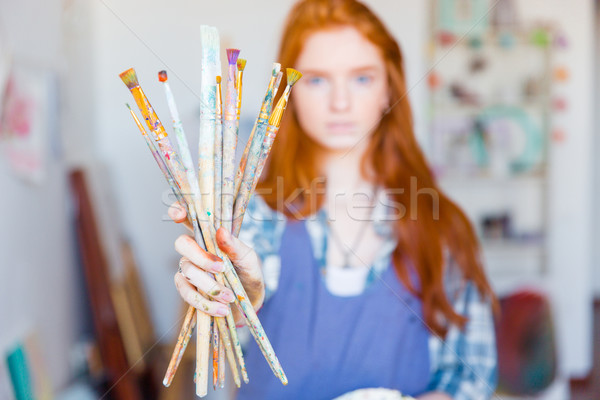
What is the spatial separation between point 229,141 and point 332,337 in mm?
431

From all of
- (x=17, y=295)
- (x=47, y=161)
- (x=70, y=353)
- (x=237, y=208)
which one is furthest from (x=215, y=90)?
(x=70, y=353)

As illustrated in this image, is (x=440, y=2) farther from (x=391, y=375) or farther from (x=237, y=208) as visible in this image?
(x=237, y=208)

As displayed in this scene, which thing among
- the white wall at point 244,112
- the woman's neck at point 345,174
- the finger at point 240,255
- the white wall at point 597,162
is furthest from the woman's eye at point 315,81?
the white wall at point 597,162

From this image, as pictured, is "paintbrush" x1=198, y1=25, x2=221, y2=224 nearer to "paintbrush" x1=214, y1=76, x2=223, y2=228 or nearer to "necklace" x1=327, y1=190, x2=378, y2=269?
"paintbrush" x1=214, y1=76, x2=223, y2=228

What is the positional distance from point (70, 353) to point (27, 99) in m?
0.81

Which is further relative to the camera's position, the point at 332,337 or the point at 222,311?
the point at 332,337

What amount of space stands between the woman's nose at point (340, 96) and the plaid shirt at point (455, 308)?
0.20 meters

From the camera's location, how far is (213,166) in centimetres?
50

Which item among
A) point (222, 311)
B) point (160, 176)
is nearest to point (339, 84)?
point (222, 311)

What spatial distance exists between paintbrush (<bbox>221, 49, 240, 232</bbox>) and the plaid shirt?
356 mm

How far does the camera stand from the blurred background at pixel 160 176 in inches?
56.8

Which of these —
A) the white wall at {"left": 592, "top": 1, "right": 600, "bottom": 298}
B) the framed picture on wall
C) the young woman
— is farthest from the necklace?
the white wall at {"left": 592, "top": 1, "right": 600, "bottom": 298}

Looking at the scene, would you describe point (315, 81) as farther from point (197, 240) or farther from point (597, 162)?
point (597, 162)

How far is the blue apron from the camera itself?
800 millimetres
